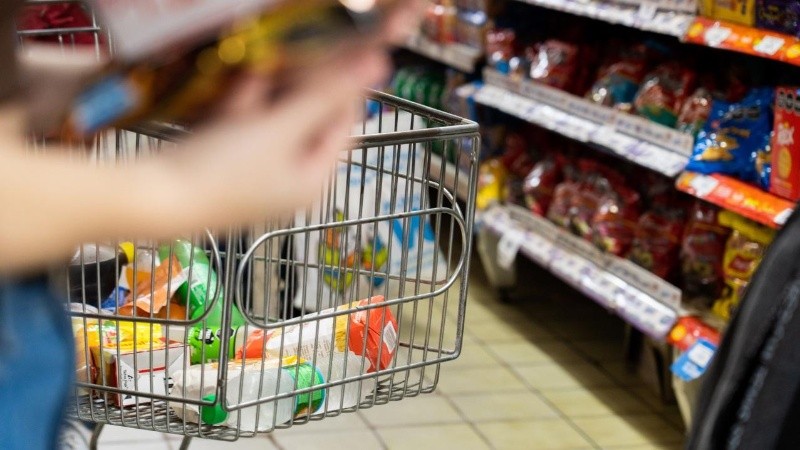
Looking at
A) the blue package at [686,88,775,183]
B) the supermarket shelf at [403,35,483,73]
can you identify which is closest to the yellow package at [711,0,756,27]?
the blue package at [686,88,775,183]

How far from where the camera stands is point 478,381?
125 inches

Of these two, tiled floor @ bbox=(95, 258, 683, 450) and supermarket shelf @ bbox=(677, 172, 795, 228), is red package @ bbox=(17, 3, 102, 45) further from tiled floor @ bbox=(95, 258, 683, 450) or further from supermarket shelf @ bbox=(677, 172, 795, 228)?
supermarket shelf @ bbox=(677, 172, 795, 228)

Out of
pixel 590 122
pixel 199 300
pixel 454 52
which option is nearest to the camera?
pixel 199 300

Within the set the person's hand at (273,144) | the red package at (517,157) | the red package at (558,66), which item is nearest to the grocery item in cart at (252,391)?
the person's hand at (273,144)

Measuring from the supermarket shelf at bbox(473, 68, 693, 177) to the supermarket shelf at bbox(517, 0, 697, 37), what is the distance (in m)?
0.27

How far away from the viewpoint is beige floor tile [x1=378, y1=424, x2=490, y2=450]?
9.09 ft

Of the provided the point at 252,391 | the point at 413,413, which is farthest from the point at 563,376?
the point at 252,391

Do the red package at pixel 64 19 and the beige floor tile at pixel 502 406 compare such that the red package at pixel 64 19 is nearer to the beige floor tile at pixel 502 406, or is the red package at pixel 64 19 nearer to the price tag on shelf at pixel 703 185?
the beige floor tile at pixel 502 406

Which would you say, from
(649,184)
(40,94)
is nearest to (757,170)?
(649,184)

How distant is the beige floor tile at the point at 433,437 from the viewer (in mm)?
2770

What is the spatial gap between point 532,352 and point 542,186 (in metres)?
0.56

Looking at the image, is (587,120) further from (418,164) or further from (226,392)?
(226,392)

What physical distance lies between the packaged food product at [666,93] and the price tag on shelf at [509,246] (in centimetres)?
66

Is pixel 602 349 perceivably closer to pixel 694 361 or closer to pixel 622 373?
pixel 622 373
